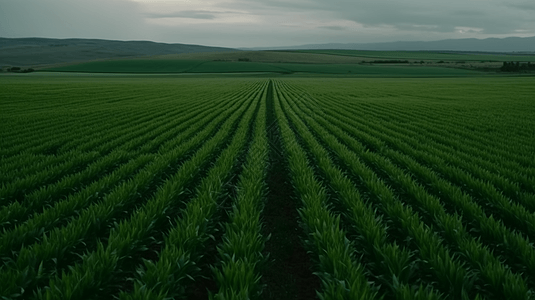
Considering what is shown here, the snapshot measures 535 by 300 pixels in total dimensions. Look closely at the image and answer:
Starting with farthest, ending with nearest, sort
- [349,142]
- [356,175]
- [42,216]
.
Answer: [349,142] < [356,175] < [42,216]

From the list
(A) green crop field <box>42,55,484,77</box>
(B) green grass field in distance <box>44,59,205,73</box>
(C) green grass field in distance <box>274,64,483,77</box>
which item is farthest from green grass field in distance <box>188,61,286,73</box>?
(C) green grass field in distance <box>274,64,483,77</box>

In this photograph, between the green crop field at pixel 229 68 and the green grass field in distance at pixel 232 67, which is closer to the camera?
the green crop field at pixel 229 68

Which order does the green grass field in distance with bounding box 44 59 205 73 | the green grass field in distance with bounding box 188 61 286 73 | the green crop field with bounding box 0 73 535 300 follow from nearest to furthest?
the green crop field with bounding box 0 73 535 300, the green grass field in distance with bounding box 188 61 286 73, the green grass field in distance with bounding box 44 59 205 73

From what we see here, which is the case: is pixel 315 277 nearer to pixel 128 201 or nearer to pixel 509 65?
pixel 128 201

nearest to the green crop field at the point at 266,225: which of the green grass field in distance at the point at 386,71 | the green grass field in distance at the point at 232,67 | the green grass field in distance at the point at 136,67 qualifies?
the green grass field in distance at the point at 386,71

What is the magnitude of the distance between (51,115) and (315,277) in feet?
58.6

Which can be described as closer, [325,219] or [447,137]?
[325,219]

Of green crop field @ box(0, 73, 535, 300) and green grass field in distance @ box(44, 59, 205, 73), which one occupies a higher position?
green grass field in distance @ box(44, 59, 205, 73)

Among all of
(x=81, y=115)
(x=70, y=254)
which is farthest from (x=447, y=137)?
(x=81, y=115)

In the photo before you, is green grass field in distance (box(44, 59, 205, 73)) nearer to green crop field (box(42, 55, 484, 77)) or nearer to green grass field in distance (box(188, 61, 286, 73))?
green crop field (box(42, 55, 484, 77))

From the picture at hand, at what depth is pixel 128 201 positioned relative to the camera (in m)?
5.63

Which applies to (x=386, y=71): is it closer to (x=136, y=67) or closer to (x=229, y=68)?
(x=229, y=68)

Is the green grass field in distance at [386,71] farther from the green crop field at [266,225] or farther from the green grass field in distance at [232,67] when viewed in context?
the green crop field at [266,225]

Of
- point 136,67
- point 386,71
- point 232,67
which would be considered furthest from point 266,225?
point 136,67
